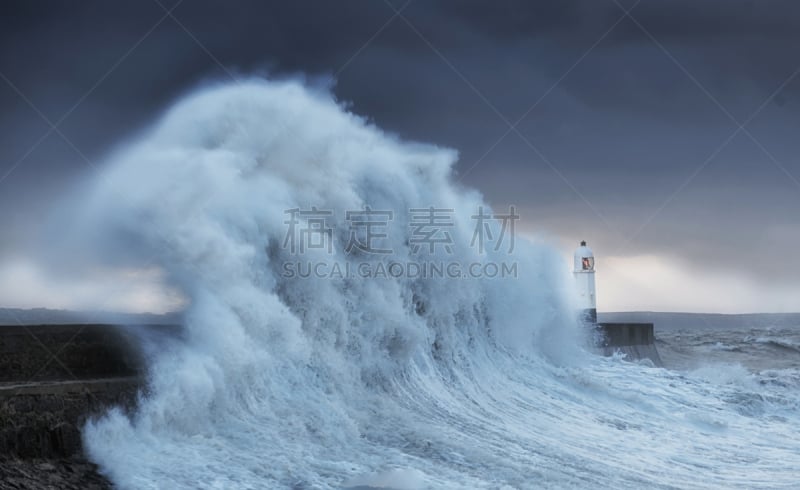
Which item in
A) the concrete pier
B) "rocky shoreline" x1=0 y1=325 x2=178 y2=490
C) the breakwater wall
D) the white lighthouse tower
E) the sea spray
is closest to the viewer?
"rocky shoreline" x1=0 y1=325 x2=178 y2=490

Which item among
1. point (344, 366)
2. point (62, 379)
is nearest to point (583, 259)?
point (344, 366)

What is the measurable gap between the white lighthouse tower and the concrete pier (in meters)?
0.36

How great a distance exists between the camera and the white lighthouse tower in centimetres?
1688

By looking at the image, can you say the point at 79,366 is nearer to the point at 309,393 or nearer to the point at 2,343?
the point at 2,343

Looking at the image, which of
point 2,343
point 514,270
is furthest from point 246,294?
point 514,270

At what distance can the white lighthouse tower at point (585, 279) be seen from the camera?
55.4 feet

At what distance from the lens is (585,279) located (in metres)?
17.1

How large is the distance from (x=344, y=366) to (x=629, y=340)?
10332 millimetres

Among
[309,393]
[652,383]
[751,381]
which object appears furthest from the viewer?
[751,381]

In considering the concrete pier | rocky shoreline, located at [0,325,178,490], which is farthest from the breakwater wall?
the concrete pier

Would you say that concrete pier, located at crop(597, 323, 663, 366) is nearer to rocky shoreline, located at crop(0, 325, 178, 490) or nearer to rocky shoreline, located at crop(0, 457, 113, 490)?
rocky shoreline, located at crop(0, 325, 178, 490)

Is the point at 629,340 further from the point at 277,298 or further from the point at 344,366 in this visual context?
the point at 277,298

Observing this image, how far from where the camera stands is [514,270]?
14.1 meters

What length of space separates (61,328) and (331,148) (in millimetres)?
3831
